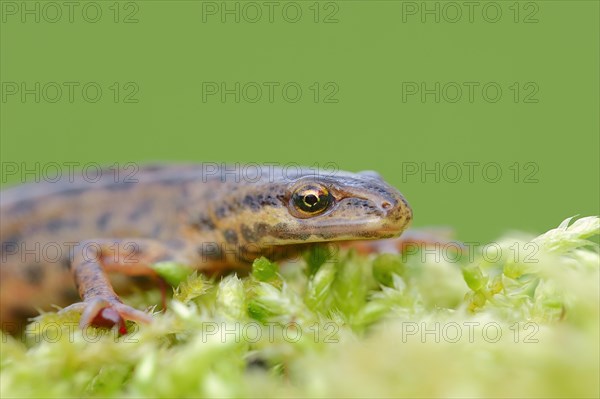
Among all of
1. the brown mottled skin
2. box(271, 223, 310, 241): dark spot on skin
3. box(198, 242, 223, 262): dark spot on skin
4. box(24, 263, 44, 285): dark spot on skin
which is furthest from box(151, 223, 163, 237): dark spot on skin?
box(271, 223, 310, 241): dark spot on skin

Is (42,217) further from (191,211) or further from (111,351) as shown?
(111,351)

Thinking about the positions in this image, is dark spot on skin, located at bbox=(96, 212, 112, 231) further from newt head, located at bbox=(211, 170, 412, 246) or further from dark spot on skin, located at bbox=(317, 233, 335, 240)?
dark spot on skin, located at bbox=(317, 233, 335, 240)

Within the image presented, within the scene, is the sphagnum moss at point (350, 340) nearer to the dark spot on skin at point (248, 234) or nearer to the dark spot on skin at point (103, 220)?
the dark spot on skin at point (248, 234)

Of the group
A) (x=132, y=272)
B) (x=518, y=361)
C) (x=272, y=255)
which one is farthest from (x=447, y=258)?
(x=518, y=361)

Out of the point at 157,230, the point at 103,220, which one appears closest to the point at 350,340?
the point at 157,230

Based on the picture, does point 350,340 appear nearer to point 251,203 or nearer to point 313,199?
point 313,199

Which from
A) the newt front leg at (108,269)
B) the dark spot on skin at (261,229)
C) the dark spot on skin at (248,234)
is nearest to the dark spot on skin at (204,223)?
the newt front leg at (108,269)
